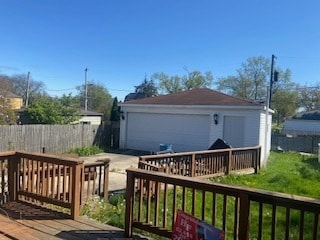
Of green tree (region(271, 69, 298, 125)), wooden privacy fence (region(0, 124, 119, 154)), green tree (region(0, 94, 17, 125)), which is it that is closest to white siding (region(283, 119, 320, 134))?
green tree (region(271, 69, 298, 125))

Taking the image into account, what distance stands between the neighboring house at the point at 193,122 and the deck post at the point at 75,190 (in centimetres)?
1075

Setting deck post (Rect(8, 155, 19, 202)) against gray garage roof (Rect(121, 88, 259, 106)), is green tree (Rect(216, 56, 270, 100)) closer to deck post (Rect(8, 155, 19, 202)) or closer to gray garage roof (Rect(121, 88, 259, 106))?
gray garage roof (Rect(121, 88, 259, 106))

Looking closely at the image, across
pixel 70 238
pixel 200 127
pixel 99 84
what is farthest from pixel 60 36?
pixel 99 84

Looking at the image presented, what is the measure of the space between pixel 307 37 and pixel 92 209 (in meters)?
21.8

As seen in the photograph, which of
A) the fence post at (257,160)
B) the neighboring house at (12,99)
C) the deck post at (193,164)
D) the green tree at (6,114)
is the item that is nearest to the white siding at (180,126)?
the fence post at (257,160)

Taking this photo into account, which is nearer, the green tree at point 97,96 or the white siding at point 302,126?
the white siding at point 302,126

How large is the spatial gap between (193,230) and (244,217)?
0.57 metres

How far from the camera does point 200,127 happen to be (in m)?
16.3

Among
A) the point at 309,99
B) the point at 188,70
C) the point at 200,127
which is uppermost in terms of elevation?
the point at 188,70

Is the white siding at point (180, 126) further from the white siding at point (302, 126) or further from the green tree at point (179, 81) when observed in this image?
the green tree at point (179, 81)

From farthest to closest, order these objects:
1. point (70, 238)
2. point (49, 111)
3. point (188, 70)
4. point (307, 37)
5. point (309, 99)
Answer: point (309, 99), point (188, 70), point (307, 37), point (49, 111), point (70, 238)

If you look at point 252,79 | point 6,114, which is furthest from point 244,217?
point 252,79

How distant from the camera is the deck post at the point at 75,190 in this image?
4.84m

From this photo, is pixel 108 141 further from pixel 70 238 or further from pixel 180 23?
pixel 70 238
